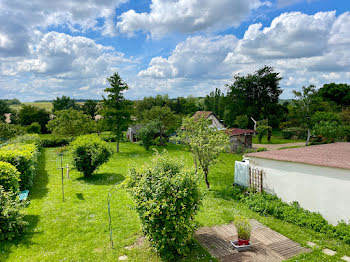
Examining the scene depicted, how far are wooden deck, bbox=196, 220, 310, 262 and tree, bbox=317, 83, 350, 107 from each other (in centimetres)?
5768

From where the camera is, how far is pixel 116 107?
111 ft

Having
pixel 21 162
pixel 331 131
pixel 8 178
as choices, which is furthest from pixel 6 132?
pixel 331 131

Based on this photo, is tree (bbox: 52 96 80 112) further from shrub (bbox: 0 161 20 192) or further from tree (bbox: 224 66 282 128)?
shrub (bbox: 0 161 20 192)

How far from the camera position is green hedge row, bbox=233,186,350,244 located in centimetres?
943

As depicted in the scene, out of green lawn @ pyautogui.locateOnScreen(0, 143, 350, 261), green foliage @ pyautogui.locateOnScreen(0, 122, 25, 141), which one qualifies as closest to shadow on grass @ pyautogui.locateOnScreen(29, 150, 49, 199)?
green lawn @ pyautogui.locateOnScreen(0, 143, 350, 261)

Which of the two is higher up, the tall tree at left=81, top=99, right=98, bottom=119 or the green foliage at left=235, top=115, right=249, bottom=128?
the tall tree at left=81, top=99, right=98, bottom=119

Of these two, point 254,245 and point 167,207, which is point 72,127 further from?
point 254,245

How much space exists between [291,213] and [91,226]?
989cm

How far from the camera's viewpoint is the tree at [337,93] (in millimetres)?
54409

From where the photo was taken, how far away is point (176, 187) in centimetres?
748

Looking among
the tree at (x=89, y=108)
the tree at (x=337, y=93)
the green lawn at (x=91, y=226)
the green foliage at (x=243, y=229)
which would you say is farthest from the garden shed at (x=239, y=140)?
the tree at (x=89, y=108)

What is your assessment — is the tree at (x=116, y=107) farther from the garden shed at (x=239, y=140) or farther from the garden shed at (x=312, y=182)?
the garden shed at (x=312, y=182)

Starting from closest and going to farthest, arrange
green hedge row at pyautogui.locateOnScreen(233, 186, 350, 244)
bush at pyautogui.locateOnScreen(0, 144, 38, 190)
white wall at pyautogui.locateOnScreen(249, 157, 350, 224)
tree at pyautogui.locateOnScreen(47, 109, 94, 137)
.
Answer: green hedge row at pyautogui.locateOnScreen(233, 186, 350, 244), white wall at pyautogui.locateOnScreen(249, 157, 350, 224), bush at pyautogui.locateOnScreen(0, 144, 38, 190), tree at pyautogui.locateOnScreen(47, 109, 94, 137)

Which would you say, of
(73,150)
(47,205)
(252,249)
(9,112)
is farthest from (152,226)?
(9,112)
